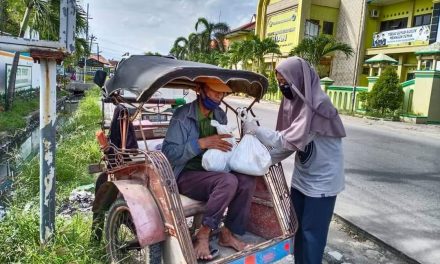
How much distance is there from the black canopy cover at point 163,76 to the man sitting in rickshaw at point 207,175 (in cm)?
18

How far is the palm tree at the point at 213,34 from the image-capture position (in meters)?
46.3

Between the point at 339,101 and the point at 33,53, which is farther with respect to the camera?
the point at 339,101

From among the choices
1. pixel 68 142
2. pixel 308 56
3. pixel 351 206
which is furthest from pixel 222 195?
pixel 308 56

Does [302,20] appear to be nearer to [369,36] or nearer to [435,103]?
[369,36]

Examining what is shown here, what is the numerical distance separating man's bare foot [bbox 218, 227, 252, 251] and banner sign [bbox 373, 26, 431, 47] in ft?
78.4

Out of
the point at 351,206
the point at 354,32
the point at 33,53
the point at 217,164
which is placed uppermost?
the point at 354,32

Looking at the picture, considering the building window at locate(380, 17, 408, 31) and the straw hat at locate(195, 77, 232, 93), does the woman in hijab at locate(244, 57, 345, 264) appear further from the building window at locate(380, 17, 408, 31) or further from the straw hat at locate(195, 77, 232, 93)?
the building window at locate(380, 17, 408, 31)

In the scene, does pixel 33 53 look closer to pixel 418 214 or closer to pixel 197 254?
pixel 197 254

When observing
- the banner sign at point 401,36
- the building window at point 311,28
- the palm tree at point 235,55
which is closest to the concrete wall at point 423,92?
the banner sign at point 401,36

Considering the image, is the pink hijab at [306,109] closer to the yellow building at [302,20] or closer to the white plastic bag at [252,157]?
the white plastic bag at [252,157]

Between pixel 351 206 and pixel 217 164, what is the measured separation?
3.11 meters

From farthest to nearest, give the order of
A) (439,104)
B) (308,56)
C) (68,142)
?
(308,56)
(439,104)
(68,142)

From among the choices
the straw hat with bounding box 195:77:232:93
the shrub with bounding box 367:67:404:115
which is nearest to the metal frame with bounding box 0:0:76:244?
the straw hat with bounding box 195:77:232:93

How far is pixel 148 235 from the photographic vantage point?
252 cm
